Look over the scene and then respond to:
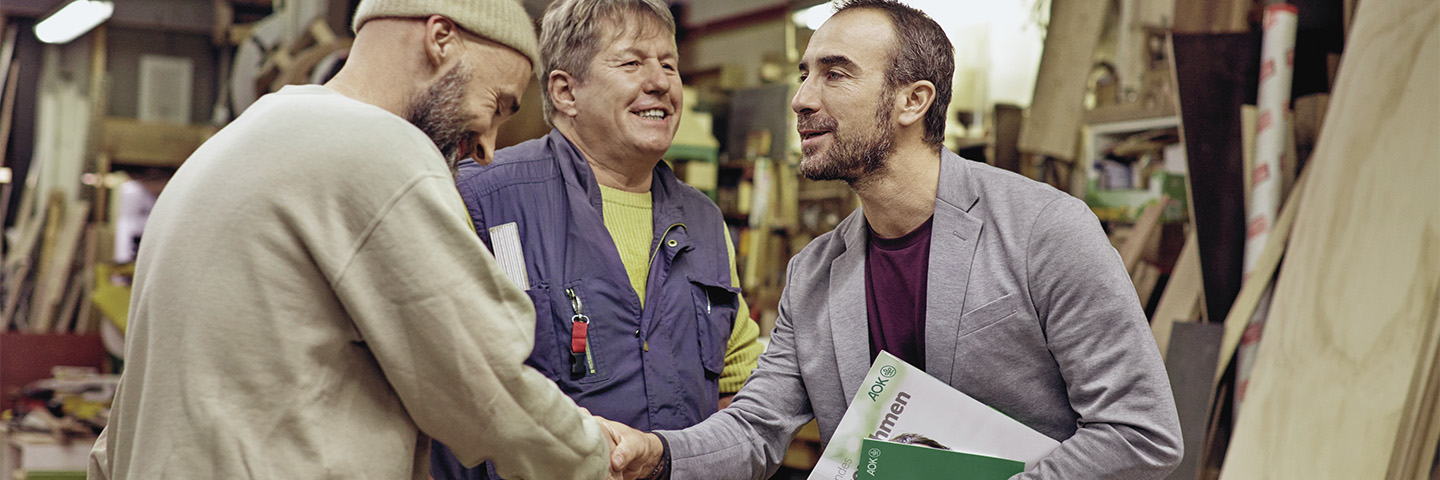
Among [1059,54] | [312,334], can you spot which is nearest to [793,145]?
[1059,54]

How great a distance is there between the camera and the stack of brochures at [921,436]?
5.99 feet

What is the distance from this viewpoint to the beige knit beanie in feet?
5.24

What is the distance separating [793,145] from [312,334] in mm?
5165

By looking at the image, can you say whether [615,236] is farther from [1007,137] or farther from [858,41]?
[1007,137]

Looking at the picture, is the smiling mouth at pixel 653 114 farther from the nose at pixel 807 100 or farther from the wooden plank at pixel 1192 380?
the wooden plank at pixel 1192 380

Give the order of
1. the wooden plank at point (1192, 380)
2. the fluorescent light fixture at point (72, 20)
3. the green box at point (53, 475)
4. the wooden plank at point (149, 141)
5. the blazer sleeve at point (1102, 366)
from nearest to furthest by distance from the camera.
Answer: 1. the blazer sleeve at point (1102, 366)
2. the wooden plank at point (1192, 380)
3. the green box at point (53, 475)
4. the fluorescent light fixture at point (72, 20)
5. the wooden plank at point (149, 141)

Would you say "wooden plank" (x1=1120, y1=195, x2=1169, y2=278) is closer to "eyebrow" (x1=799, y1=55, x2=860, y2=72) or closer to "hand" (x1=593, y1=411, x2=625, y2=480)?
"eyebrow" (x1=799, y1=55, x2=860, y2=72)

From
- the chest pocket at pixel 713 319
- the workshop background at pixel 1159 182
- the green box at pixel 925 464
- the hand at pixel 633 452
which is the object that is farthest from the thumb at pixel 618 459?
the workshop background at pixel 1159 182

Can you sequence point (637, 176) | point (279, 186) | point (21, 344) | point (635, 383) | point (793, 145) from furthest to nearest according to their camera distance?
point (21, 344) → point (793, 145) → point (637, 176) → point (635, 383) → point (279, 186)

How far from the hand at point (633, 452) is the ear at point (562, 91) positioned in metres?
0.72

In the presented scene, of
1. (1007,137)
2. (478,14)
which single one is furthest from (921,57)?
(1007,137)

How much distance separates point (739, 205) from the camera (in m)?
6.51

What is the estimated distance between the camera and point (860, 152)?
2.07 meters

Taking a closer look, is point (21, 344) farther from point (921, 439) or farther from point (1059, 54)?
point (921, 439)
